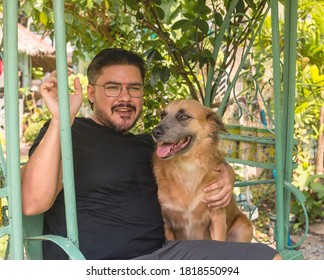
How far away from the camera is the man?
1763 millimetres

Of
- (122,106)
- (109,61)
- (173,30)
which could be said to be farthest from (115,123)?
(173,30)

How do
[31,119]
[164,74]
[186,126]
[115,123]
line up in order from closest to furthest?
[115,123], [186,126], [164,74], [31,119]

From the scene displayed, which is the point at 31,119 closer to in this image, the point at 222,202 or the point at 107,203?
the point at 222,202

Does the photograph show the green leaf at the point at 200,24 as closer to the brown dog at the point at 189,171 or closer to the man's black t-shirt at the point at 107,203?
the brown dog at the point at 189,171

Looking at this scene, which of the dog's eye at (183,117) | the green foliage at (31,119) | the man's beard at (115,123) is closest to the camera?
the man's beard at (115,123)

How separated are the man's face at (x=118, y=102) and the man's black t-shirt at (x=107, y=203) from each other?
0.25ft

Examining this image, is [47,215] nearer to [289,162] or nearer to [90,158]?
[90,158]

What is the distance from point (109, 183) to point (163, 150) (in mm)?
478

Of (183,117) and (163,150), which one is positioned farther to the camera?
(183,117)

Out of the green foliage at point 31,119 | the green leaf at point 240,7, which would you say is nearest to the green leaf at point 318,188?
the green leaf at point 240,7

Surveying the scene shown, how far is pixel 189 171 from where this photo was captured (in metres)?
2.67

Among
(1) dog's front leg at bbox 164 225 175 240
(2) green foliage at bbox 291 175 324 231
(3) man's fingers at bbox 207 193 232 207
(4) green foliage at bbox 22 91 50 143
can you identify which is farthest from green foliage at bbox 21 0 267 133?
(4) green foliage at bbox 22 91 50 143

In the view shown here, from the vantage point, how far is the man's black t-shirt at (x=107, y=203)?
2.01 m
